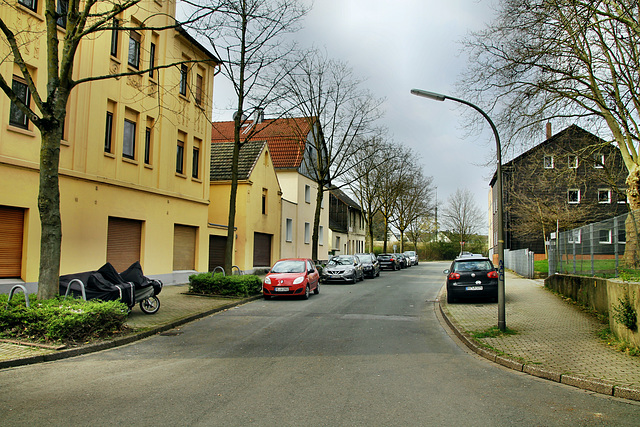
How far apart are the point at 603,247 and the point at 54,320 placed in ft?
40.5

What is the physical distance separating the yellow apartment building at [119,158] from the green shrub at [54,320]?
15.1 feet

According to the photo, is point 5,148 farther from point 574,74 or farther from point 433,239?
point 433,239

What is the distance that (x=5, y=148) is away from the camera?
12430mm

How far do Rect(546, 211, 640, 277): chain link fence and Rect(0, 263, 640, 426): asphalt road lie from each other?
4292mm

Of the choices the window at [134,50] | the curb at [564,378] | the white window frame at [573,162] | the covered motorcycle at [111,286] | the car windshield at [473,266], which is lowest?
the curb at [564,378]

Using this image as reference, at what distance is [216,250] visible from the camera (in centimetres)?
2494

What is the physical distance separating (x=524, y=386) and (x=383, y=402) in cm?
225

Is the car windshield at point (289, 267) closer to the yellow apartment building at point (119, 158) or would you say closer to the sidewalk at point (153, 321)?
the sidewalk at point (153, 321)

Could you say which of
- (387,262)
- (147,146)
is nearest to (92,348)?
(147,146)

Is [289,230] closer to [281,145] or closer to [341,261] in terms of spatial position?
[281,145]

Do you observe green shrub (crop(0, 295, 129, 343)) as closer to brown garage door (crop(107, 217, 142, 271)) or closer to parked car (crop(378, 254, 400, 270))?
brown garage door (crop(107, 217, 142, 271))

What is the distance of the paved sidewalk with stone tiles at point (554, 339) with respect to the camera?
711 cm

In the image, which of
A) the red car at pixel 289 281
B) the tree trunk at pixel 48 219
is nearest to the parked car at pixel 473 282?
the red car at pixel 289 281

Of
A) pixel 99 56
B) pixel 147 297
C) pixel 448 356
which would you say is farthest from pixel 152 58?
pixel 448 356
